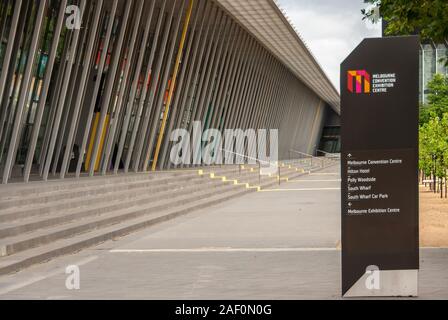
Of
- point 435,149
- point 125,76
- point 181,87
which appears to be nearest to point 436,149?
point 435,149

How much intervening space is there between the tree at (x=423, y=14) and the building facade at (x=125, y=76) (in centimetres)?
1007

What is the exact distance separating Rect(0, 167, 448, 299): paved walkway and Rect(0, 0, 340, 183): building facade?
609 centimetres

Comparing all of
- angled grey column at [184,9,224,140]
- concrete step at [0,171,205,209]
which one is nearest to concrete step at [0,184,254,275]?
concrete step at [0,171,205,209]

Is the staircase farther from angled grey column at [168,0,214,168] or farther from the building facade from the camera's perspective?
angled grey column at [168,0,214,168]

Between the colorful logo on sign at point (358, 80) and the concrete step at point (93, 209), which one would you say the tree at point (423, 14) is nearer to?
the colorful logo on sign at point (358, 80)

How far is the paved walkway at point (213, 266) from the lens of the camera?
846 cm

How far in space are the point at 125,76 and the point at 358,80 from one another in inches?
728

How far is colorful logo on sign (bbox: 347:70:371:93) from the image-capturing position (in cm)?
756

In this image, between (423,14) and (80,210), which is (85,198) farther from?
(423,14)

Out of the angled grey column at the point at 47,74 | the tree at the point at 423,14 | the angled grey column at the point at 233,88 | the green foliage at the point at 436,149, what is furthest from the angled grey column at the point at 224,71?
the tree at the point at 423,14

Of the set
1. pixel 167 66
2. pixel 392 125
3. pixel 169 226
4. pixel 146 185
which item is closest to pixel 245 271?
pixel 392 125

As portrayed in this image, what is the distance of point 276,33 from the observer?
138ft

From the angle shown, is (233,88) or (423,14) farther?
(233,88)

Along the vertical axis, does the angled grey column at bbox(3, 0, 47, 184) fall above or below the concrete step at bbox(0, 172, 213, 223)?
above
